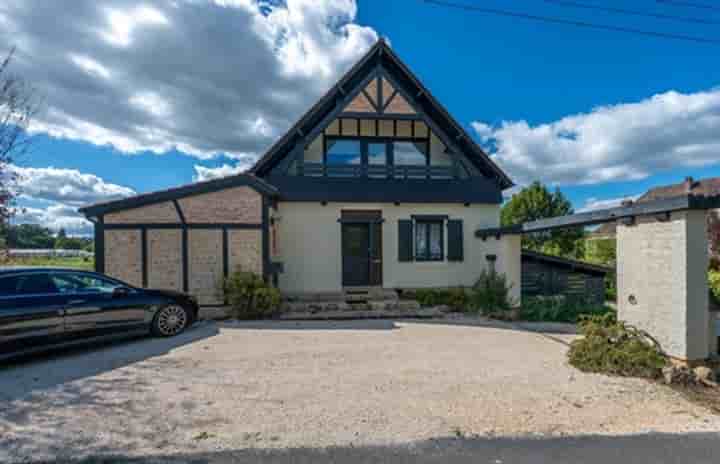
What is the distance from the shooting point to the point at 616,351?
4.77 meters

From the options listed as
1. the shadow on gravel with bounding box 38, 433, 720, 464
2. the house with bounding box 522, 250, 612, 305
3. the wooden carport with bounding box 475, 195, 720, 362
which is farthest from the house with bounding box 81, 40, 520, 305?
the shadow on gravel with bounding box 38, 433, 720, 464

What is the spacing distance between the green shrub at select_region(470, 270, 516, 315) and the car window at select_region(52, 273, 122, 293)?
893 cm

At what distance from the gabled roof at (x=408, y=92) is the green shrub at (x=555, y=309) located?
4.01m

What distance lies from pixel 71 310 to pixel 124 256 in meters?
3.05

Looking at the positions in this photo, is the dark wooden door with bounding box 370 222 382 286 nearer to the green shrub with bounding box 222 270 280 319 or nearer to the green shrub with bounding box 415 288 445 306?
the green shrub with bounding box 415 288 445 306

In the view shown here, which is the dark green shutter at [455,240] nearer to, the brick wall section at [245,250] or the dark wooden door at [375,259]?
the dark wooden door at [375,259]

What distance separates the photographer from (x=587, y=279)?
1228 centimetres

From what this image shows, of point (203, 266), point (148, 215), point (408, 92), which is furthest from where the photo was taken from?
point (408, 92)

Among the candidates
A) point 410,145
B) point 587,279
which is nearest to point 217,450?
point 410,145

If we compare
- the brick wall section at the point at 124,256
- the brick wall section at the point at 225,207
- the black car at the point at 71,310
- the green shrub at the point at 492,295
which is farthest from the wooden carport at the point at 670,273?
the brick wall section at the point at 124,256

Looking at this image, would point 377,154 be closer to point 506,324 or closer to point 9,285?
point 506,324

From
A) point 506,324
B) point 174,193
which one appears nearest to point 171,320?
point 174,193

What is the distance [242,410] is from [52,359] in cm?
397

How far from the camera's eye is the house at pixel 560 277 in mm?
12062
